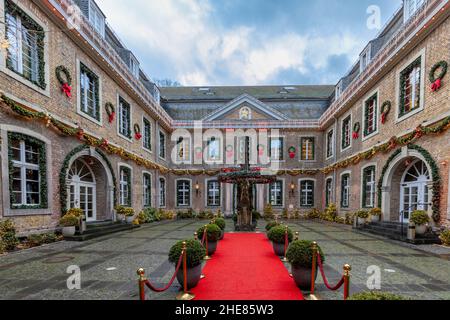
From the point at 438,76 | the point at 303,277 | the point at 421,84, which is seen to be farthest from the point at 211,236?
the point at 421,84

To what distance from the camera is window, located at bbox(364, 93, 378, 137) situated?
39.6 ft

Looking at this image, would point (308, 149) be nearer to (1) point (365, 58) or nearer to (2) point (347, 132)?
(2) point (347, 132)

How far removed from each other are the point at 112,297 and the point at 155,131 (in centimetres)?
1503

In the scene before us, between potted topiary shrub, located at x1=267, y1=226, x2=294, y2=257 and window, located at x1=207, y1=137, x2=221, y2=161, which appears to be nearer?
potted topiary shrub, located at x1=267, y1=226, x2=294, y2=257

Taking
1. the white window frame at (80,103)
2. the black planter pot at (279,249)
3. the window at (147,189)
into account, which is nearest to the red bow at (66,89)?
the white window frame at (80,103)

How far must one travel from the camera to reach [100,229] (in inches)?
387

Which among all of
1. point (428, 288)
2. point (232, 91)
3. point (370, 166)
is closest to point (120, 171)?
point (428, 288)

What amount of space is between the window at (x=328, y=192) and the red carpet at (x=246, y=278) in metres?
11.9

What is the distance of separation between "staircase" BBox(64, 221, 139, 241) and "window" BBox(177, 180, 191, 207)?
760cm

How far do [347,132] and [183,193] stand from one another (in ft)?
46.0

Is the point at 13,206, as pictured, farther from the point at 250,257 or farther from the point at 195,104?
the point at 195,104

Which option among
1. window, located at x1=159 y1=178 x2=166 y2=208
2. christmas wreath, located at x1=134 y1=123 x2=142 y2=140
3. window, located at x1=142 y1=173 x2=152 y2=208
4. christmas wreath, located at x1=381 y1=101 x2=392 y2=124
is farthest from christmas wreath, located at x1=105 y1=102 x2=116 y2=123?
christmas wreath, located at x1=381 y1=101 x2=392 y2=124

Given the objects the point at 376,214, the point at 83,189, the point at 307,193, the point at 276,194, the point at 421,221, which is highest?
the point at 83,189

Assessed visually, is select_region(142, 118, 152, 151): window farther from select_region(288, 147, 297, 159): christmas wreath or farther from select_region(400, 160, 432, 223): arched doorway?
select_region(400, 160, 432, 223): arched doorway
